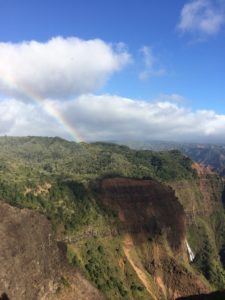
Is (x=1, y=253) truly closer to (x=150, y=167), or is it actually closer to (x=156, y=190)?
(x=156, y=190)

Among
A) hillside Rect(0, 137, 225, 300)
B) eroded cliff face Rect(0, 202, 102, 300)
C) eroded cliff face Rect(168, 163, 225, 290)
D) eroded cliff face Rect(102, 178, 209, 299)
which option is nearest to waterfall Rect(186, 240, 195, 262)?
hillside Rect(0, 137, 225, 300)

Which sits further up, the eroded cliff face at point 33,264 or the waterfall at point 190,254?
the eroded cliff face at point 33,264

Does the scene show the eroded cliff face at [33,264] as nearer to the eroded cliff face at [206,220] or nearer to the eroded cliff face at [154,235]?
the eroded cliff face at [154,235]

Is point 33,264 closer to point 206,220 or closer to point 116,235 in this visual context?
point 116,235

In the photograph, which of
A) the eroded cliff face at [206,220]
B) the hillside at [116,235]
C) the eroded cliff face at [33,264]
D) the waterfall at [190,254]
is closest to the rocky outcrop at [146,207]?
the hillside at [116,235]

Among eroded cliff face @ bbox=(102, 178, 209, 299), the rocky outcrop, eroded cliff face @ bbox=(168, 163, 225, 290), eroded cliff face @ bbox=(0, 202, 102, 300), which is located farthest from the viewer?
eroded cliff face @ bbox=(168, 163, 225, 290)

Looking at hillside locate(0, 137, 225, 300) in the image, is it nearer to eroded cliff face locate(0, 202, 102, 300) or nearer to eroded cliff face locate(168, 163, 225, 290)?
eroded cliff face locate(0, 202, 102, 300)
